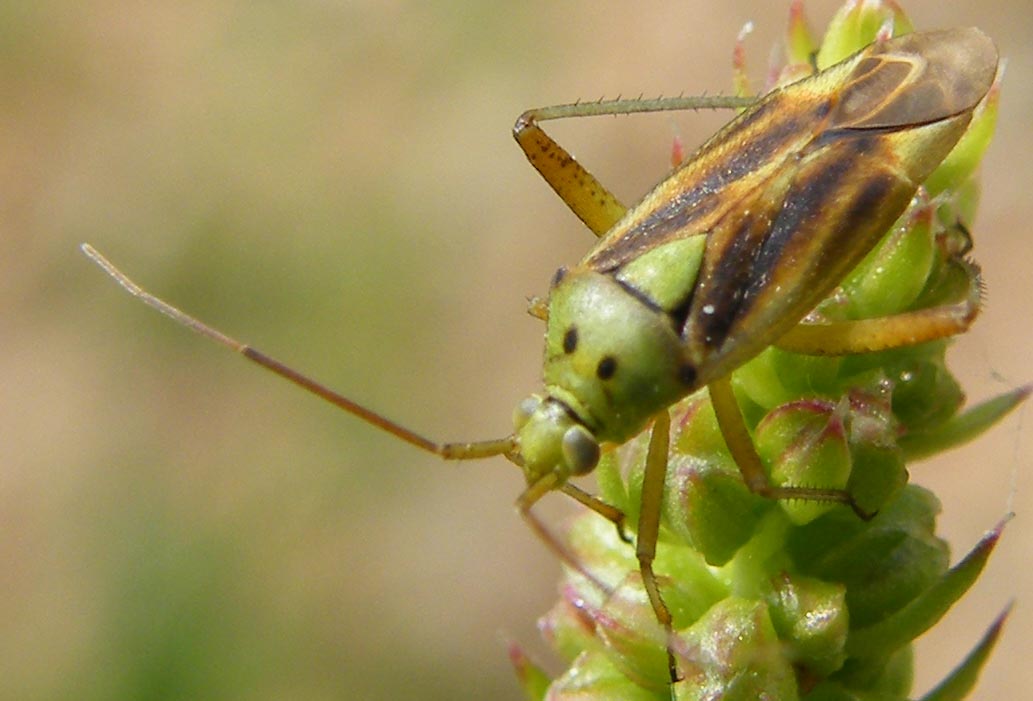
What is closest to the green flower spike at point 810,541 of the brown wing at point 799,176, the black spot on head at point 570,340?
the brown wing at point 799,176

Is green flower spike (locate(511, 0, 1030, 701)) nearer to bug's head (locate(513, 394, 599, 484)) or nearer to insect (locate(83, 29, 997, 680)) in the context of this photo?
insect (locate(83, 29, 997, 680))

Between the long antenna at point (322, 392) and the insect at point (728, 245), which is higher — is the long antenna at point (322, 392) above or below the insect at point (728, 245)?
below

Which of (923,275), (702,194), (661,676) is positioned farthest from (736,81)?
(661,676)

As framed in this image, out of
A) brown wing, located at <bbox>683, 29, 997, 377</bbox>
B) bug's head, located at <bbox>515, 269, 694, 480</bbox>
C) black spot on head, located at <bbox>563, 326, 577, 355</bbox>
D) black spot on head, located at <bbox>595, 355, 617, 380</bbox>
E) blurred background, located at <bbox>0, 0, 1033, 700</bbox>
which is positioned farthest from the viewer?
blurred background, located at <bbox>0, 0, 1033, 700</bbox>

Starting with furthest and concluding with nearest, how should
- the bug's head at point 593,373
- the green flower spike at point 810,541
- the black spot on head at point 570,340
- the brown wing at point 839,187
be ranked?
1. the black spot on head at point 570,340
2. the bug's head at point 593,373
3. the brown wing at point 839,187
4. the green flower spike at point 810,541

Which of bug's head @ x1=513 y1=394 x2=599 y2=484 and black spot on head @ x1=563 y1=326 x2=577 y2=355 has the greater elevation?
black spot on head @ x1=563 y1=326 x2=577 y2=355

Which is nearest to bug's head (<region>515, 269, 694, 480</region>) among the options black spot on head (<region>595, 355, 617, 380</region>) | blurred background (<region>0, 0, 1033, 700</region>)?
black spot on head (<region>595, 355, 617, 380</region>)

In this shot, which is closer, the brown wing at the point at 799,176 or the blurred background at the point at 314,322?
the brown wing at the point at 799,176

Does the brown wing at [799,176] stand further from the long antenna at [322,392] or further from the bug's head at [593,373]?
the long antenna at [322,392]
